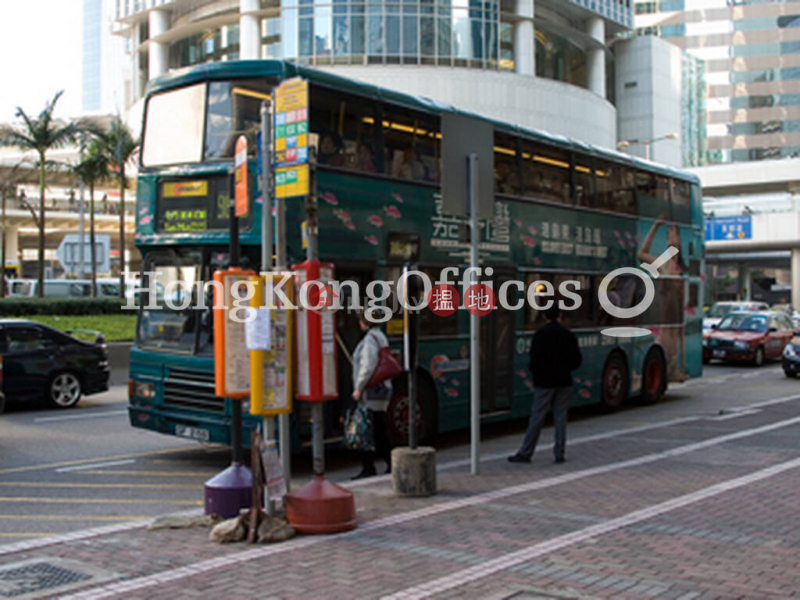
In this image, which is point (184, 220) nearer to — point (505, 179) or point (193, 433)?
point (193, 433)

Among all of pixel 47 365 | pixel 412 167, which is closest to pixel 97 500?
pixel 412 167

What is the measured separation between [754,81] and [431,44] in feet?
234

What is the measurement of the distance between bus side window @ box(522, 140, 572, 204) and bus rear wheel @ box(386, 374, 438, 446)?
3646mm

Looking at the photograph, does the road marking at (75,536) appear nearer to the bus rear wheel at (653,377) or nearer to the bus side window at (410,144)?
the bus side window at (410,144)

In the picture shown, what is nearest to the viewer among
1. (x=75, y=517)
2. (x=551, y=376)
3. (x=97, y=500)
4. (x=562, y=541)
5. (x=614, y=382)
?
(x=562, y=541)

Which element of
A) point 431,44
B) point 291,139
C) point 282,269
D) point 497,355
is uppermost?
point 431,44

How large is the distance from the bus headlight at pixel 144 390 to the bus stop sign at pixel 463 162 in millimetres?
3993

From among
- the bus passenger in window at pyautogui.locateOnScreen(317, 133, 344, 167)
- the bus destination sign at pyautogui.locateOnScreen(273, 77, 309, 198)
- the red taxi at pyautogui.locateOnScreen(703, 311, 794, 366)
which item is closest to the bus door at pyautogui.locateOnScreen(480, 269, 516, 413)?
the bus passenger in window at pyautogui.locateOnScreen(317, 133, 344, 167)

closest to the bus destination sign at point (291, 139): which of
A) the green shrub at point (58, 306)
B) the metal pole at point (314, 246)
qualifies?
the metal pole at point (314, 246)

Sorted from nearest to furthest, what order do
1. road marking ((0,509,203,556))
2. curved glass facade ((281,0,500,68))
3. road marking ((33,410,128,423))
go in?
road marking ((0,509,203,556)), road marking ((33,410,128,423)), curved glass facade ((281,0,500,68))

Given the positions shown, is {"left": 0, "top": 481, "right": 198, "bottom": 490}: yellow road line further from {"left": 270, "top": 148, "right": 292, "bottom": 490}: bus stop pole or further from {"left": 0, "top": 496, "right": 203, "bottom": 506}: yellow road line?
{"left": 270, "top": 148, "right": 292, "bottom": 490}: bus stop pole

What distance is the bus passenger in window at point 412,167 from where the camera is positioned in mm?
11227

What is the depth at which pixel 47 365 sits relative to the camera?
16047 millimetres

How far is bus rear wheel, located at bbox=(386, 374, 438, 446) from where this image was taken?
11.0 m
